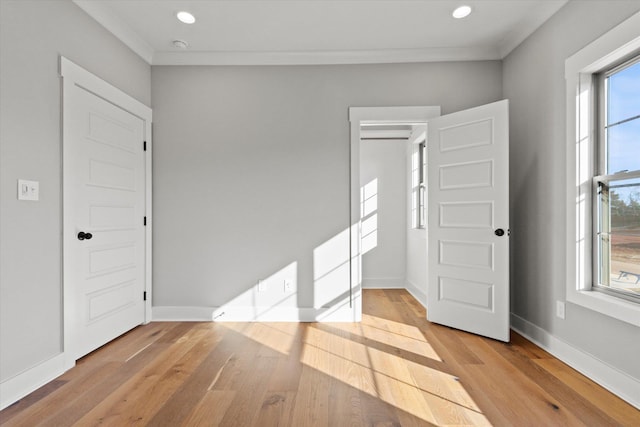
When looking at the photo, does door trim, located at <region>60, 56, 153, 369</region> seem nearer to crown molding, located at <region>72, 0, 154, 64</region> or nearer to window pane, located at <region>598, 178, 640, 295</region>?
crown molding, located at <region>72, 0, 154, 64</region>

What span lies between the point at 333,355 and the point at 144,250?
2.10 meters

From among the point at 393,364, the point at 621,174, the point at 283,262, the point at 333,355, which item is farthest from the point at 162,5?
the point at 621,174

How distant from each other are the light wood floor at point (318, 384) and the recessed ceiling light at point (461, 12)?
2.70 metres

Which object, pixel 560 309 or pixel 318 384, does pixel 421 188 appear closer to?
pixel 560 309

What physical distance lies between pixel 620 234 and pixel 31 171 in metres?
3.73

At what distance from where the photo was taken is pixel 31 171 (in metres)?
2.07

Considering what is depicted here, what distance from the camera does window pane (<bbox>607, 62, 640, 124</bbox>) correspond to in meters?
2.02

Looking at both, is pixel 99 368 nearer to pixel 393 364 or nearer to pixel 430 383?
pixel 393 364

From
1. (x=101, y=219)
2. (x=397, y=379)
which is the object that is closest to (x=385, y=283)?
(x=397, y=379)

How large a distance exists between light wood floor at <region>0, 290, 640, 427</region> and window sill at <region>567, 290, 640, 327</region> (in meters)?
0.47

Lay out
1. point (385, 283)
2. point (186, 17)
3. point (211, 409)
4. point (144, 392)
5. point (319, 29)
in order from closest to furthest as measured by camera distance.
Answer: point (211, 409) < point (144, 392) < point (186, 17) < point (319, 29) < point (385, 283)

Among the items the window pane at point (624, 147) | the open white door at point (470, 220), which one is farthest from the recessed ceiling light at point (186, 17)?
the window pane at point (624, 147)

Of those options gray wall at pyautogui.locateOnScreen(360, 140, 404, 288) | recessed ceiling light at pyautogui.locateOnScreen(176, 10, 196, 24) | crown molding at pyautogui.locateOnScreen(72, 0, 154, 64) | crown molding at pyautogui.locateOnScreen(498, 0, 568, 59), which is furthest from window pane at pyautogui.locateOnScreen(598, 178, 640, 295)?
crown molding at pyautogui.locateOnScreen(72, 0, 154, 64)

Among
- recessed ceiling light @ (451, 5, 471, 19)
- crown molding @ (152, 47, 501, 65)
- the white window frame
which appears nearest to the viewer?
the white window frame
